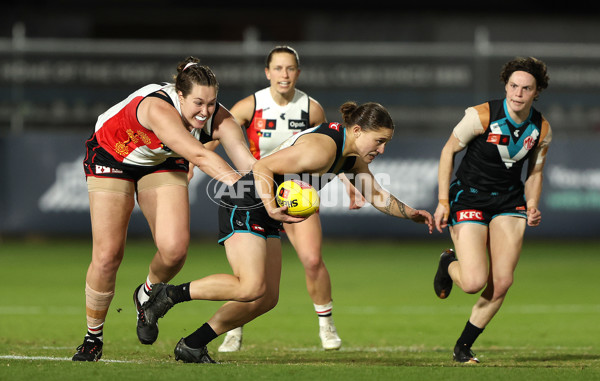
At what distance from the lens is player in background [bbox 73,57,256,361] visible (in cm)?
684

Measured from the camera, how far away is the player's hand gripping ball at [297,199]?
21.0 feet

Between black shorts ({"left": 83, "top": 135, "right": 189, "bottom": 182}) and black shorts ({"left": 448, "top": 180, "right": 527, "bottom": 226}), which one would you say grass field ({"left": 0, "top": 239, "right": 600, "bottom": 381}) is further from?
black shorts ({"left": 83, "top": 135, "right": 189, "bottom": 182})

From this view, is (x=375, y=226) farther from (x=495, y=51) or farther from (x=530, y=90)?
(x=530, y=90)

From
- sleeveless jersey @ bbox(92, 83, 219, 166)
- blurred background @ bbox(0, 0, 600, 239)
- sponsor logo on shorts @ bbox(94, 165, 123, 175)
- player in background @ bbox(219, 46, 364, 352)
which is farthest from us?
blurred background @ bbox(0, 0, 600, 239)

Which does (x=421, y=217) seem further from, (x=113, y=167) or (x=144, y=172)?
(x=113, y=167)

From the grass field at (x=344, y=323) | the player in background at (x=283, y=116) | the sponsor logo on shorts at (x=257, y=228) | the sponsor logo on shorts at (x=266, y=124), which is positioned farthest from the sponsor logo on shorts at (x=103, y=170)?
the sponsor logo on shorts at (x=266, y=124)

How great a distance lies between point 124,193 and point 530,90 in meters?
3.26

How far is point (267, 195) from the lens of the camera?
661 cm

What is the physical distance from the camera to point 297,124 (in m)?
8.91

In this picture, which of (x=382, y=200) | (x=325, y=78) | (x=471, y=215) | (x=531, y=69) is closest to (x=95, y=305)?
(x=382, y=200)

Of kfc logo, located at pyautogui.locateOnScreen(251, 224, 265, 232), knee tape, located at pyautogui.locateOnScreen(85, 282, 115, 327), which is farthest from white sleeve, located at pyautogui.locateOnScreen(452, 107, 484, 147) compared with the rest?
knee tape, located at pyautogui.locateOnScreen(85, 282, 115, 327)

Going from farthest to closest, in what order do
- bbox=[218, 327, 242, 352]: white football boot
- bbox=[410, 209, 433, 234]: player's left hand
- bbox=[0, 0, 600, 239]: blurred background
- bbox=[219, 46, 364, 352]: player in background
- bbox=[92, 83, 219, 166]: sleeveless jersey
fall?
bbox=[0, 0, 600, 239]: blurred background → bbox=[219, 46, 364, 352]: player in background → bbox=[218, 327, 242, 352]: white football boot → bbox=[410, 209, 433, 234]: player's left hand → bbox=[92, 83, 219, 166]: sleeveless jersey

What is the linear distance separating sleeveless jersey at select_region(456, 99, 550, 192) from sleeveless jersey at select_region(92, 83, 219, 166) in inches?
87.0

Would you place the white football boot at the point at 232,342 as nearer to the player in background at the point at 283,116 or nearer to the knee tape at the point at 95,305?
the player in background at the point at 283,116
